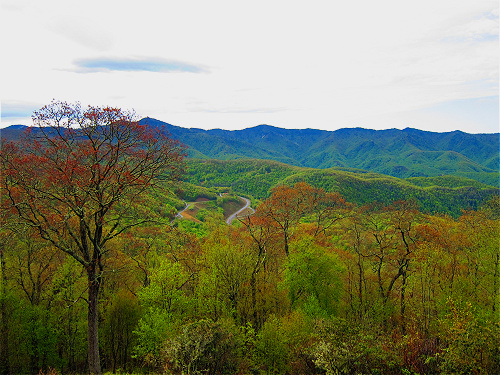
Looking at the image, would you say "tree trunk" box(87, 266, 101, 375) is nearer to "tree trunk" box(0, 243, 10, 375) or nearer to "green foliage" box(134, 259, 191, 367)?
"green foliage" box(134, 259, 191, 367)

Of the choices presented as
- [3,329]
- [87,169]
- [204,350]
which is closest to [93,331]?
[204,350]

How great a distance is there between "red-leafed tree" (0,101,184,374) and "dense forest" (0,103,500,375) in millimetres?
97

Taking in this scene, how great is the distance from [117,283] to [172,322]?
13828 mm

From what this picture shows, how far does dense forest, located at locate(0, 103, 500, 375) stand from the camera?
14742mm

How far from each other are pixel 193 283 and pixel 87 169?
1419cm

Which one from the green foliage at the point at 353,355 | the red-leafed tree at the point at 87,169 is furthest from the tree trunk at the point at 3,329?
the green foliage at the point at 353,355

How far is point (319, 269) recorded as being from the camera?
1055 inches

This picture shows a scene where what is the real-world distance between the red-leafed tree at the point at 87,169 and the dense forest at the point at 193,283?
0.10 metres

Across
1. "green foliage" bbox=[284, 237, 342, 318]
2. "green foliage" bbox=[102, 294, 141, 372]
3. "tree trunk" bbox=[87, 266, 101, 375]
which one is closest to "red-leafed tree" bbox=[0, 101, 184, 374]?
"tree trunk" bbox=[87, 266, 101, 375]

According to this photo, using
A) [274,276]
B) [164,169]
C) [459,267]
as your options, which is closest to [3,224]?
[164,169]

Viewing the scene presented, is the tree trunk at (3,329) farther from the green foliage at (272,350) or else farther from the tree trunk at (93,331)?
the green foliage at (272,350)

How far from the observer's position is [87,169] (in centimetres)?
1574

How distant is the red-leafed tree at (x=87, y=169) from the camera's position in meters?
15.1

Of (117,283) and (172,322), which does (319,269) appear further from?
(117,283)
